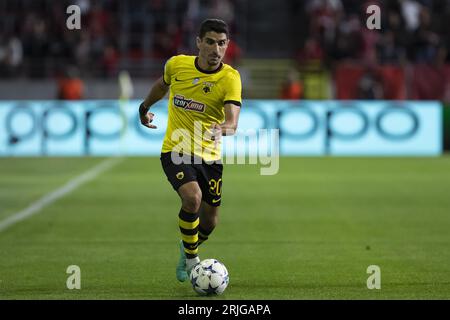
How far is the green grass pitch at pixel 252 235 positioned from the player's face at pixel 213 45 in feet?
6.28

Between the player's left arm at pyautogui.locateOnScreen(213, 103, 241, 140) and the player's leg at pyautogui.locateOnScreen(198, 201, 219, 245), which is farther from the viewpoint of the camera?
the player's leg at pyautogui.locateOnScreen(198, 201, 219, 245)

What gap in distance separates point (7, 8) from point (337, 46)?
9982 mm

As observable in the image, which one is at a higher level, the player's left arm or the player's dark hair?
the player's dark hair

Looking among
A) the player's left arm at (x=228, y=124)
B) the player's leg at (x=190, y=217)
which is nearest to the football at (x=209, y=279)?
the player's leg at (x=190, y=217)

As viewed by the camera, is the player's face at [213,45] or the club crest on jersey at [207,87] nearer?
the player's face at [213,45]

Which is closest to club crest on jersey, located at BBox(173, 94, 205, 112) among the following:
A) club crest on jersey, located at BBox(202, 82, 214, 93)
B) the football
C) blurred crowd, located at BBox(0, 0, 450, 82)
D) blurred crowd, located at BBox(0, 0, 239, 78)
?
club crest on jersey, located at BBox(202, 82, 214, 93)

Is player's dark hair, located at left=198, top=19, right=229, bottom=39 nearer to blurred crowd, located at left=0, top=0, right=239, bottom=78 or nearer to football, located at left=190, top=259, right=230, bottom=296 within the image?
football, located at left=190, top=259, right=230, bottom=296

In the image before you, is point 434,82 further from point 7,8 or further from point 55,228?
point 55,228

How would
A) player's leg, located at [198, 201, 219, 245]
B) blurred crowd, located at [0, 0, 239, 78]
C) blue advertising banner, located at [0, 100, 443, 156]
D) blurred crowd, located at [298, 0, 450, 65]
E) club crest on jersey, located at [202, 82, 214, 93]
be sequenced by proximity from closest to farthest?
club crest on jersey, located at [202, 82, 214, 93] < player's leg, located at [198, 201, 219, 245] < blue advertising banner, located at [0, 100, 443, 156] < blurred crowd, located at [298, 0, 450, 65] < blurred crowd, located at [0, 0, 239, 78]

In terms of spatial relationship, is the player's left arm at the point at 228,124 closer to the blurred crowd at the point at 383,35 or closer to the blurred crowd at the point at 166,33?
the blurred crowd at the point at 166,33

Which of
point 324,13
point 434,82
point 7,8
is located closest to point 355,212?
point 434,82

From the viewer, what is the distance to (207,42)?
8.80m

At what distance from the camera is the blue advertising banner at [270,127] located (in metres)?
24.3

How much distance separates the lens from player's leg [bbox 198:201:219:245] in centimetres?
931
